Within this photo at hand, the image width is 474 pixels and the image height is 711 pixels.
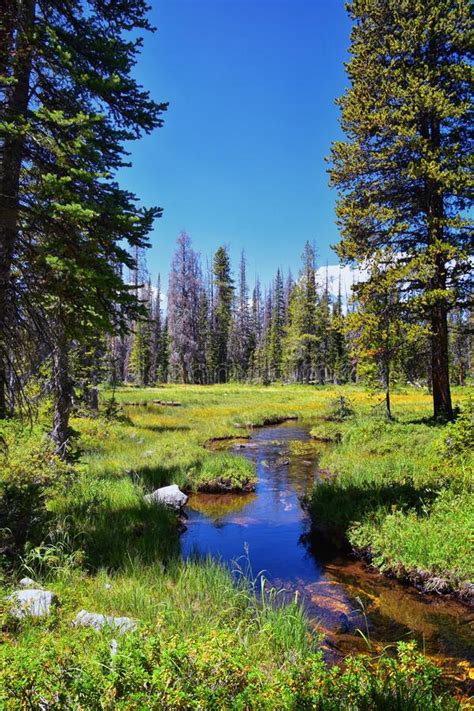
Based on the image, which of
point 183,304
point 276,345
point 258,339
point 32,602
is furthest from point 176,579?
point 258,339

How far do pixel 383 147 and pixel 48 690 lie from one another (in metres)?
16.9

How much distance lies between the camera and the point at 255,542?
905 cm

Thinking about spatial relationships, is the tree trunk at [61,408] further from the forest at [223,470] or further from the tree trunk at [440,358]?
the tree trunk at [440,358]

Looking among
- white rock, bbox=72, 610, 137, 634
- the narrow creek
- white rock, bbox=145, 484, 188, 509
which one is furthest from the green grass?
white rock, bbox=72, 610, 137, 634

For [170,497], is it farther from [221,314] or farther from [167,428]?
[221,314]

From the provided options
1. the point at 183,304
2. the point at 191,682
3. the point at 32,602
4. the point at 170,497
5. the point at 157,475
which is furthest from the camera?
the point at 183,304

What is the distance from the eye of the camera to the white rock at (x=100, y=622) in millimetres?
4324

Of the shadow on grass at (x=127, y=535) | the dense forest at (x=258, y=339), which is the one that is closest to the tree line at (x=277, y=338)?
the dense forest at (x=258, y=339)

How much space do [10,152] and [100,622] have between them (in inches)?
253

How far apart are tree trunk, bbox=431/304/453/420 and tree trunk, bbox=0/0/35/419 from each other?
12517mm

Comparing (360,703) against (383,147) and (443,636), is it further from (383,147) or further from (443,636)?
(383,147)

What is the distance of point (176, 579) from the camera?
20.3 ft

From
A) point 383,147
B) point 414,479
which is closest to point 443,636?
point 414,479

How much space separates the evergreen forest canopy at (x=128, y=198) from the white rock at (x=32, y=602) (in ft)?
9.44
